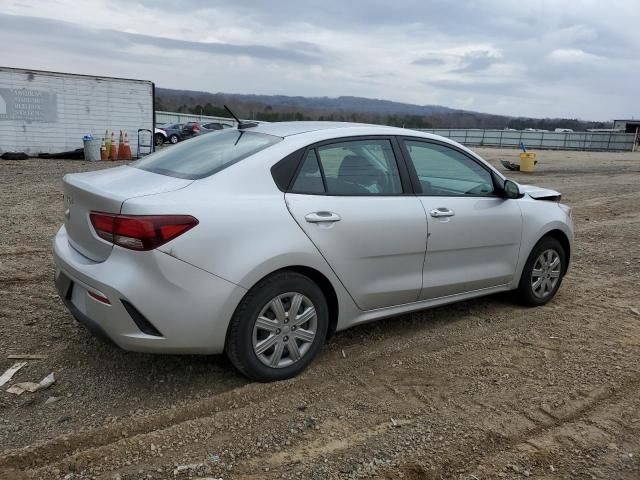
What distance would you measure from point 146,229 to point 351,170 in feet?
5.04

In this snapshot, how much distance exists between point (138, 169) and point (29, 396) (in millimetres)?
1553

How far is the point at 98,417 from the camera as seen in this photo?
10.5 ft

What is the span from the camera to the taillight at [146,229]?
3064mm

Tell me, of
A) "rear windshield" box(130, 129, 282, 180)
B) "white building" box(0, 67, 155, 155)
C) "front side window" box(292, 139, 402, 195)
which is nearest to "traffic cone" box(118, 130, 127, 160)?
"white building" box(0, 67, 155, 155)

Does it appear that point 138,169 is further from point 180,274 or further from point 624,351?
point 624,351

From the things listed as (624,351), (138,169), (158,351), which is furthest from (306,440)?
(624,351)

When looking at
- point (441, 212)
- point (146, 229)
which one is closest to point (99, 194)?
point (146, 229)

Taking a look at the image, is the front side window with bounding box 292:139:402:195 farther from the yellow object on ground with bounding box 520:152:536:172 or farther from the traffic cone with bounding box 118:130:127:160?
the traffic cone with bounding box 118:130:127:160

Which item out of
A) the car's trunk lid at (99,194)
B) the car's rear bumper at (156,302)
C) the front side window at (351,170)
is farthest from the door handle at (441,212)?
the car's trunk lid at (99,194)

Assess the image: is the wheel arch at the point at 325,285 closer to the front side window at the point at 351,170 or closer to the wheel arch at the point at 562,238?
the front side window at the point at 351,170

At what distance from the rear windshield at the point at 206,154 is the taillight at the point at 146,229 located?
1.42ft

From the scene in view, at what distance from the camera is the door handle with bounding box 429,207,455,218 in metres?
4.21

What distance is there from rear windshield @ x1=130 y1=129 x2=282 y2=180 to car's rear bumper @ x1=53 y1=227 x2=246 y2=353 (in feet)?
2.14

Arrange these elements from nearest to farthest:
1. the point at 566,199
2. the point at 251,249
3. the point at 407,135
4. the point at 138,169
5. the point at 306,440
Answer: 1. the point at 306,440
2. the point at 251,249
3. the point at 138,169
4. the point at 407,135
5. the point at 566,199
